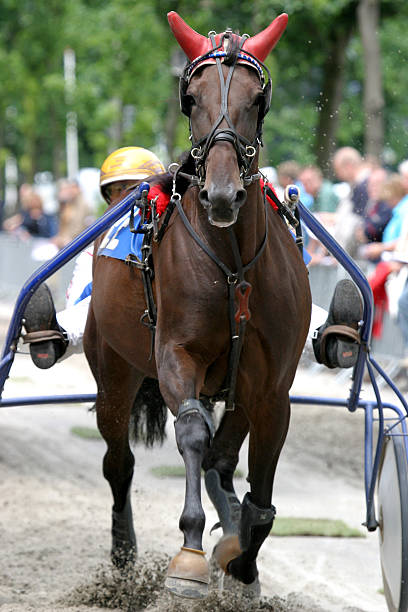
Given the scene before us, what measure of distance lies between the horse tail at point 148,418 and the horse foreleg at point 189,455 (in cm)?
159

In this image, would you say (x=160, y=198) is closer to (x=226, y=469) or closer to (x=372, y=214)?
(x=226, y=469)

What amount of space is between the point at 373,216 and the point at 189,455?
19.3ft

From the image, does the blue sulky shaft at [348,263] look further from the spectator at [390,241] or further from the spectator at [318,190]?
the spectator at [318,190]

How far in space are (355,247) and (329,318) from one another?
4.69m

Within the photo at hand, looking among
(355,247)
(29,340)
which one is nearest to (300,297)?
(29,340)

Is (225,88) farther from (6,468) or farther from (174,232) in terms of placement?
(6,468)

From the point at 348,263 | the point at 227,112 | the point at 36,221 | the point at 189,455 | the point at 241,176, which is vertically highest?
the point at 36,221

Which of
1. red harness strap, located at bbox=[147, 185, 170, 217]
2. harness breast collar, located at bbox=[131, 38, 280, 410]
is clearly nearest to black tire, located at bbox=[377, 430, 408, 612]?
harness breast collar, located at bbox=[131, 38, 280, 410]

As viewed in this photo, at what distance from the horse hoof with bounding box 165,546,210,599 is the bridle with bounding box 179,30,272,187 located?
1.18 m

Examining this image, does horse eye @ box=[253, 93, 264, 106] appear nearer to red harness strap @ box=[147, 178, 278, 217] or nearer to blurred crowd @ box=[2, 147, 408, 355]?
red harness strap @ box=[147, 178, 278, 217]

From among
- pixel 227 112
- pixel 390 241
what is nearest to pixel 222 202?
pixel 227 112

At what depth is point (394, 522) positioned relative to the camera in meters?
4.13

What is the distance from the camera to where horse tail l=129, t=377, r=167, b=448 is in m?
5.13

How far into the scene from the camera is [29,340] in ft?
14.9
